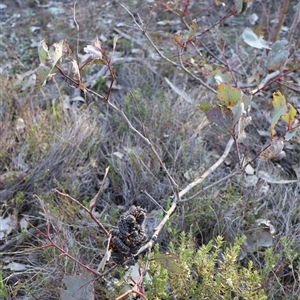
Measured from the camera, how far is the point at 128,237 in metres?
1.38

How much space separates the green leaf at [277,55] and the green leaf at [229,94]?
92 cm

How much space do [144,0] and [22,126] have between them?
6.51ft

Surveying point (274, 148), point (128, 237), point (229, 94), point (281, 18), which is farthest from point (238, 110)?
point (281, 18)

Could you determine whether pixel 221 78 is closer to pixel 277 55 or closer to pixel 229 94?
pixel 229 94

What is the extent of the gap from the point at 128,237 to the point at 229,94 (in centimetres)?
53

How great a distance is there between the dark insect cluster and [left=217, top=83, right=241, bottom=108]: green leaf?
1.40 ft

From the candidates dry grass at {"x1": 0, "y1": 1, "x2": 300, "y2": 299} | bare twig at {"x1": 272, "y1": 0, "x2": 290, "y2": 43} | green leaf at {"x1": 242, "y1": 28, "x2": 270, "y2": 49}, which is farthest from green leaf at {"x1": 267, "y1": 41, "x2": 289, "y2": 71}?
bare twig at {"x1": 272, "y1": 0, "x2": 290, "y2": 43}

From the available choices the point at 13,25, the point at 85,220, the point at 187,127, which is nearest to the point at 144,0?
the point at 13,25

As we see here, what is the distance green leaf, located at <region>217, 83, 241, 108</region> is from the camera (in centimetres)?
141

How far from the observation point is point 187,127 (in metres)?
2.52

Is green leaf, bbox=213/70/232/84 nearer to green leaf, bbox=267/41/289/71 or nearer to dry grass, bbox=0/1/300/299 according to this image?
dry grass, bbox=0/1/300/299

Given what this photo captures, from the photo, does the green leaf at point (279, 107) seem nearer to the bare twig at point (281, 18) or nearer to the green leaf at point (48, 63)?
the green leaf at point (48, 63)

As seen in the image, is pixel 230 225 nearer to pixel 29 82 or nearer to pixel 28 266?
pixel 28 266

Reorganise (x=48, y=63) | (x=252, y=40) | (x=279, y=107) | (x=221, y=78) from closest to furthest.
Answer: (x=48, y=63) → (x=279, y=107) → (x=221, y=78) → (x=252, y=40)
